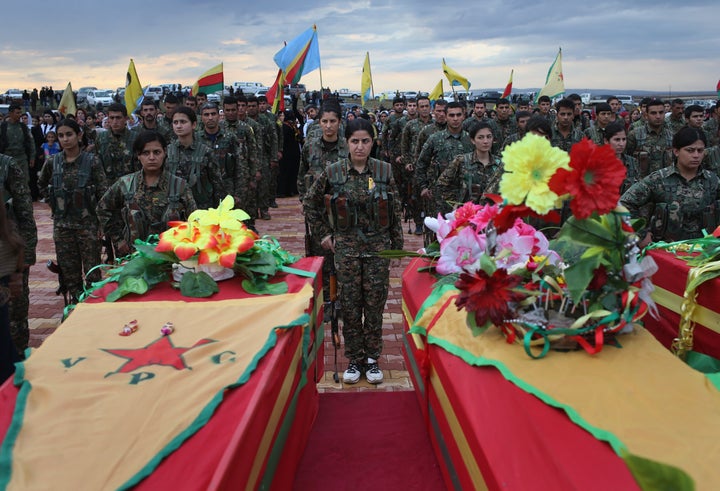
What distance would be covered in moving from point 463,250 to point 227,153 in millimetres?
5570

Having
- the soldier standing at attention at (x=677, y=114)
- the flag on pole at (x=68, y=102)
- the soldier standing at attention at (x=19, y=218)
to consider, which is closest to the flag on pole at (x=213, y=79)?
the flag on pole at (x=68, y=102)

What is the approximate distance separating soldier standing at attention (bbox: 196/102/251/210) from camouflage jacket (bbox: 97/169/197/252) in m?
2.92

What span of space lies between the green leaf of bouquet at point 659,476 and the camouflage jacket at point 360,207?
2.91 meters

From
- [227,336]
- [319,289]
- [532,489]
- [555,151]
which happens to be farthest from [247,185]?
[532,489]

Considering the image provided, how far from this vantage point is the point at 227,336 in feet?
7.52

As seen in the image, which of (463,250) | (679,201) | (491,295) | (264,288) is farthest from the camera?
(679,201)

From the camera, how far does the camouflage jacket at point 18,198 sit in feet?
14.5

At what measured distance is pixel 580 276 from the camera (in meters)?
1.86

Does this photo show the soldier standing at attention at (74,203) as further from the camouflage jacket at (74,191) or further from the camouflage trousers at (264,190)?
the camouflage trousers at (264,190)

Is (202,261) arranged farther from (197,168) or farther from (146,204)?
(197,168)

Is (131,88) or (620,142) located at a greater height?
(131,88)

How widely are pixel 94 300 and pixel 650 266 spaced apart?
2.40 meters

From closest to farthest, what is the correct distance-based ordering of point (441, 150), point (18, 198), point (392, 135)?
point (18, 198) < point (441, 150) < point (392, 135)

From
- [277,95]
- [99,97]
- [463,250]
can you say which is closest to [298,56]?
[277,95]
